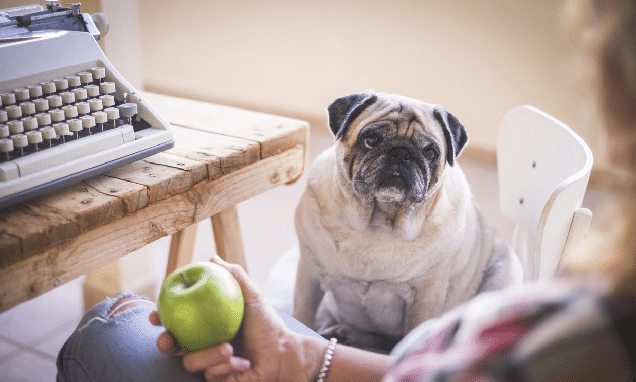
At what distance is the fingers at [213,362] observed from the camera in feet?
2.55

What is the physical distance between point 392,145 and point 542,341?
0.82 metres

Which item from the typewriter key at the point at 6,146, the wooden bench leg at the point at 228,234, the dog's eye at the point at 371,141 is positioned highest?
the typewriter key at the point at 6,146

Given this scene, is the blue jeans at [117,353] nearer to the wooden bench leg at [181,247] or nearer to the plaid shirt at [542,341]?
the plaid shirt at [542,341]

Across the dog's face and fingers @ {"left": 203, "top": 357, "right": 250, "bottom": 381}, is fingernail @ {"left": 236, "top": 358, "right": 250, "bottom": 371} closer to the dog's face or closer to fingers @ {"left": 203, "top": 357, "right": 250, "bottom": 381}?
fingers @ {"left": 203, "top": 357, "right": 250, "bottom": 381}

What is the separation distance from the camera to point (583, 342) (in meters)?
0.40

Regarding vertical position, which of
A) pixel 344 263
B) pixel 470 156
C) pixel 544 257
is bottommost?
pixel 470 156

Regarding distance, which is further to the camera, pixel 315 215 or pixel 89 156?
pixel 315 215

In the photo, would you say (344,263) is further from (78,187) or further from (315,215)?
(78,187)

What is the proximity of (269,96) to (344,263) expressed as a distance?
2948 millimetres

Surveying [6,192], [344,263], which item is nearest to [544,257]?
[344,263]

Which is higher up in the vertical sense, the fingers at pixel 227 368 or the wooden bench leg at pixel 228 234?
the fingers at pixel 227 368

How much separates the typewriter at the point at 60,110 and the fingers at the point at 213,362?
0.33 meters

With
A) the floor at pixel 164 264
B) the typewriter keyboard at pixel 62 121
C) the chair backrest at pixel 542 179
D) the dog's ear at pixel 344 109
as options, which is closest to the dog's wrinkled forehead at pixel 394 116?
the dog's ear at pixel 344 109

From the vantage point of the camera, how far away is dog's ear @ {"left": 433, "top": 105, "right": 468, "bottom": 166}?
120cm
